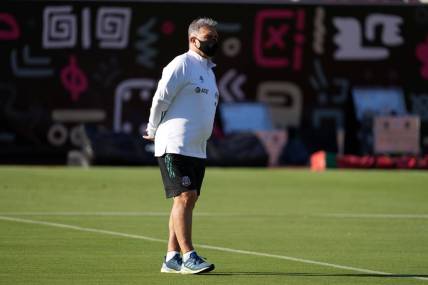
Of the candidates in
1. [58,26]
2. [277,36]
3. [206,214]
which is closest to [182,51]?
[277,36]

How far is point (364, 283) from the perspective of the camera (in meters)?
10.9

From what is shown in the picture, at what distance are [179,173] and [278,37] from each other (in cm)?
2184

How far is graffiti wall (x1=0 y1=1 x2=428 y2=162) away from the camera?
32.1 m

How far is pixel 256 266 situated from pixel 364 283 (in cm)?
146

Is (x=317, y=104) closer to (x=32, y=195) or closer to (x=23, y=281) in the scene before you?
(x=32, y=195)

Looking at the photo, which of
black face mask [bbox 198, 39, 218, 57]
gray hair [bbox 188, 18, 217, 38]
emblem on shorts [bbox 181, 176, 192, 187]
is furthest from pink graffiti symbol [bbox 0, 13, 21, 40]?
emblem on shorts [bbox 181, 176, 192, 187]

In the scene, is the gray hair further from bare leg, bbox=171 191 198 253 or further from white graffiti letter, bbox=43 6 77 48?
white graffiti letter, bbox=43 6 77 48

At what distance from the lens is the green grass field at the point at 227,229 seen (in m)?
11.5

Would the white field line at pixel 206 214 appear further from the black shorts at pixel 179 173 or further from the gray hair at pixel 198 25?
the gray hair at pixel 198 25

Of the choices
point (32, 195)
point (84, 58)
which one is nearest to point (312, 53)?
point (84, 58)

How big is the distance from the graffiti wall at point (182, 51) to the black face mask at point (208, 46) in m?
20.5

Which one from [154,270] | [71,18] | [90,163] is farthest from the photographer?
[71,18]

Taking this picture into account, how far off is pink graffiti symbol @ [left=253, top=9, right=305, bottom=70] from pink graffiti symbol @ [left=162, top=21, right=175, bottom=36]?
7.01 ft

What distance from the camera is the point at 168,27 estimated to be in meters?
32.7
